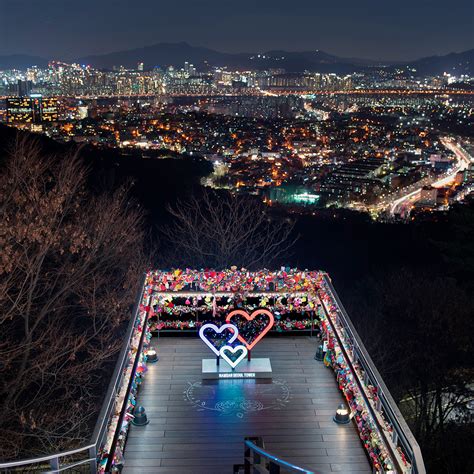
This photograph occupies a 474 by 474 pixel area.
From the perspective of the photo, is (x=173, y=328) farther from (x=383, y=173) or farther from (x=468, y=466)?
(x=383, y=173)

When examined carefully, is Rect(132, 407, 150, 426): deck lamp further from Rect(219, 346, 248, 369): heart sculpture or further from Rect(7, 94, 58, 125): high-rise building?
Rect(7, 94, 58, 125): high-rise building

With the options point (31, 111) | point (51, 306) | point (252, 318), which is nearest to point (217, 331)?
point (252, 318)

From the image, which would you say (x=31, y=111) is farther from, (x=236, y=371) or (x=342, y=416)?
(x=342, y=416)

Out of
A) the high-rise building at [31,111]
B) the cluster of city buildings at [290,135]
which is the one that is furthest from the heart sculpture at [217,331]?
the high-rise building at [31,111]

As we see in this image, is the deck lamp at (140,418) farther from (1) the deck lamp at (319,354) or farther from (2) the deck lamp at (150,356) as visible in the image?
(1) the deck lamp at (319,354)

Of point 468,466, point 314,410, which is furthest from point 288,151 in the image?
point 314,410

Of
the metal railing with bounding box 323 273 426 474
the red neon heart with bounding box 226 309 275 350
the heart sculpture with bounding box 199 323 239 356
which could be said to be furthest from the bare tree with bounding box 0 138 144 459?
the metal railing with bounding box 323 273 426 474
